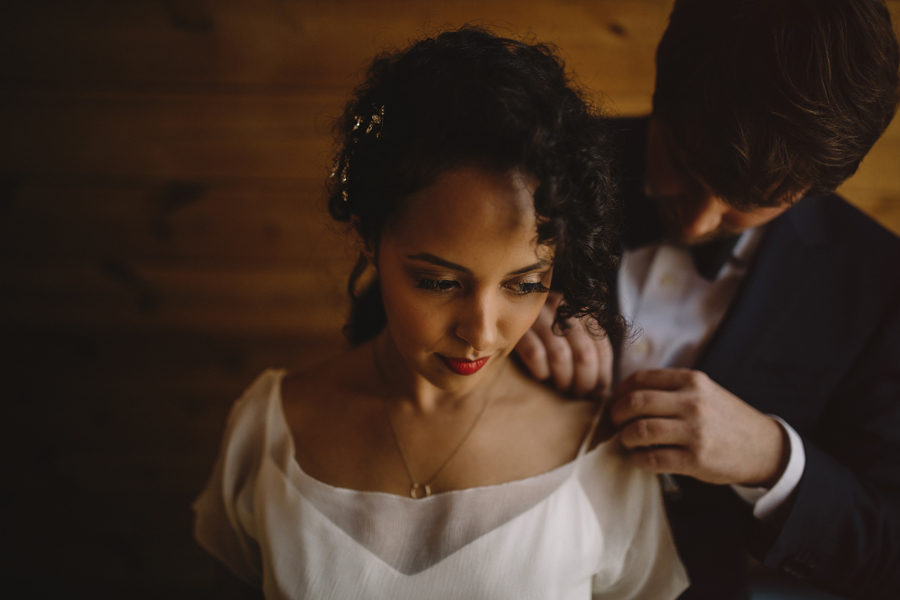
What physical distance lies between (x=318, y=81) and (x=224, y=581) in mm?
1302

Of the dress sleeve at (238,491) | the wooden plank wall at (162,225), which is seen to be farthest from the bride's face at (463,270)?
the wooden plank wall at (162,225)

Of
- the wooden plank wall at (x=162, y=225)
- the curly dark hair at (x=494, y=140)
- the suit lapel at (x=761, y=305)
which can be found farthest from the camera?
the wooden plank wall at (x=162, y=225)

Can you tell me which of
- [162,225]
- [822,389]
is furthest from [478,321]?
[162,225]

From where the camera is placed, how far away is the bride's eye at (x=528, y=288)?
26.8 inches

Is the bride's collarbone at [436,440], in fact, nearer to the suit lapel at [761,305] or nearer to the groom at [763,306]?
the groom at [763,306]

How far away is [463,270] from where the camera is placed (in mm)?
629

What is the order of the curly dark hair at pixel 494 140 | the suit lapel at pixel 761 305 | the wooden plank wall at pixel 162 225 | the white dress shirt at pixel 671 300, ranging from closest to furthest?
the curly dark hair at pixel 494 140 → the suit lapel at pixel 761 305 → the white dress shirt at pixel 671 300 → the wooden plank wall at pixel 162 225

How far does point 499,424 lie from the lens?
940 mm

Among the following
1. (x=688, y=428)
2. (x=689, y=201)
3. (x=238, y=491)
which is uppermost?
(x=689, y=201)

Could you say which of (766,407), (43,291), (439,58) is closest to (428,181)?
(439,58)

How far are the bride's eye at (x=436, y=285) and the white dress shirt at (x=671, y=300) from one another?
591 mm

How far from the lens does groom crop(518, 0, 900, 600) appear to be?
0.76m

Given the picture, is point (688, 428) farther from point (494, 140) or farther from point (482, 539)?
point (494, 140)

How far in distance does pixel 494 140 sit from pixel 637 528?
28.0 inches
